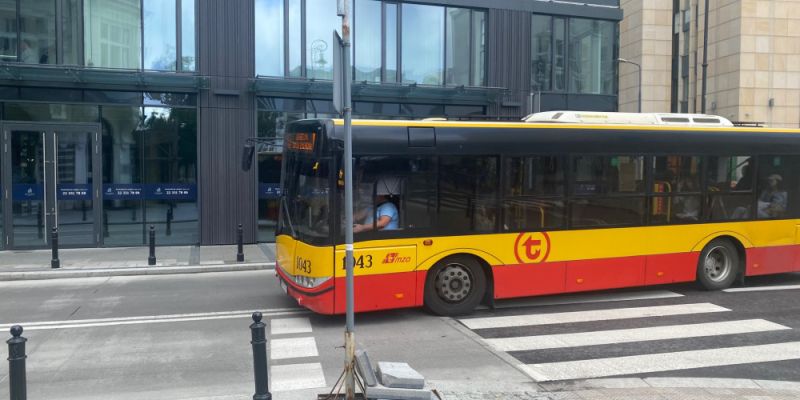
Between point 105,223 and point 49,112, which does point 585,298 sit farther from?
point 49,112

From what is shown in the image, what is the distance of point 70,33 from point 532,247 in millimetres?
14180

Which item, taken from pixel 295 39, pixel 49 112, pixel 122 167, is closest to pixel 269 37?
pixel 295 39

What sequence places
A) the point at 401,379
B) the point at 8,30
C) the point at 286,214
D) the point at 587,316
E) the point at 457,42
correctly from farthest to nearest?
the point at 457,42, the point at 8,30, the point at 587,316, the point at 286,214, the point at 401,379

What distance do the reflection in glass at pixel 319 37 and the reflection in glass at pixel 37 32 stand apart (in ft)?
22.6

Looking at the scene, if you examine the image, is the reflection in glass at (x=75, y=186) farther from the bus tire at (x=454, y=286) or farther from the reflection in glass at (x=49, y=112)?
the bus tire at (x=454, y=286)

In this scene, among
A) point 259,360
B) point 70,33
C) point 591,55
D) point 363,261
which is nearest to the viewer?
point 259,360

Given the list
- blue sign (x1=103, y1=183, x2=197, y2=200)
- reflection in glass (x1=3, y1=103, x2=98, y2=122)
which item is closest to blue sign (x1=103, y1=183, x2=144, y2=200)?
blue sign (x1=103, y1=183, x2=197, y2=200)

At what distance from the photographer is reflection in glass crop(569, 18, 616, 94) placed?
68.6ft

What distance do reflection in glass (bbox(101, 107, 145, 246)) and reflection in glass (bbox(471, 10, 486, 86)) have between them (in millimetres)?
10382

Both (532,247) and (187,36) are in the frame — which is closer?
(532,247)

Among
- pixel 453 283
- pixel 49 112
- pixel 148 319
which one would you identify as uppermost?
pixel 49 112

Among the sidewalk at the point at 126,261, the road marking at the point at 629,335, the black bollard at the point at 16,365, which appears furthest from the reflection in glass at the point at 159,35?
the black bollard at the point at 16,365

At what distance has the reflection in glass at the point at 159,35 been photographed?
16875 millimetres

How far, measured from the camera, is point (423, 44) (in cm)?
1928
